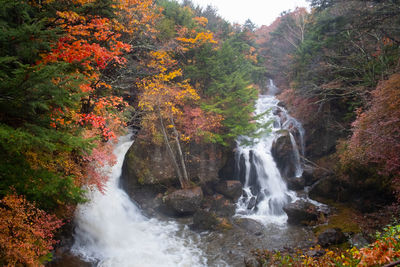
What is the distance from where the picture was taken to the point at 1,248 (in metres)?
4.70

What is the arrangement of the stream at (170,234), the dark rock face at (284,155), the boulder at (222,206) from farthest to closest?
A: the dark rock face at (284,155)
the boulder at (222,206)
the stream at (170,234)

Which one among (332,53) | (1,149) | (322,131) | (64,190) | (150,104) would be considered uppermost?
(332,53)

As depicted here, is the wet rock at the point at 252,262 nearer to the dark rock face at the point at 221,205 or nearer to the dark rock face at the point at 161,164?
the dark rock face at the point at 221,205

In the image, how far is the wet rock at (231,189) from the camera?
14.4 meters

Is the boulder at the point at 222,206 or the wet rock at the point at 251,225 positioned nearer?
the wet rock at the point at 251,225

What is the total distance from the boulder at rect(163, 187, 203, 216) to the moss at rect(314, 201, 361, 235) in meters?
6.39

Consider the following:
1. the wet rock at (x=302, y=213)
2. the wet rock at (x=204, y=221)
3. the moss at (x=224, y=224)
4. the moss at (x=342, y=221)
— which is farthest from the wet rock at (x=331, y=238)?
the wet rock at (x=204, y=221)

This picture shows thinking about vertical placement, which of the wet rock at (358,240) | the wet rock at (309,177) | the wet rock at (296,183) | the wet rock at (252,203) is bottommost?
the wet rock at (252,203)

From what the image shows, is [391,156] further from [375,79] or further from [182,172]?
[182,172]

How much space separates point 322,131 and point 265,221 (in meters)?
8.81

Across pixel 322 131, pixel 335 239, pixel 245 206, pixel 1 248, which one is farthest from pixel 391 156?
pixel 1 248

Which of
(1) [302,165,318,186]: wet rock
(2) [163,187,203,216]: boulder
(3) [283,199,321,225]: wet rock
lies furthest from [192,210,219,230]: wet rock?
(1) [302,165,318,186]: wet rock

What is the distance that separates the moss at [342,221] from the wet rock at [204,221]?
4967mm

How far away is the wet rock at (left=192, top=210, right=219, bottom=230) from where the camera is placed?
11.3 meters
